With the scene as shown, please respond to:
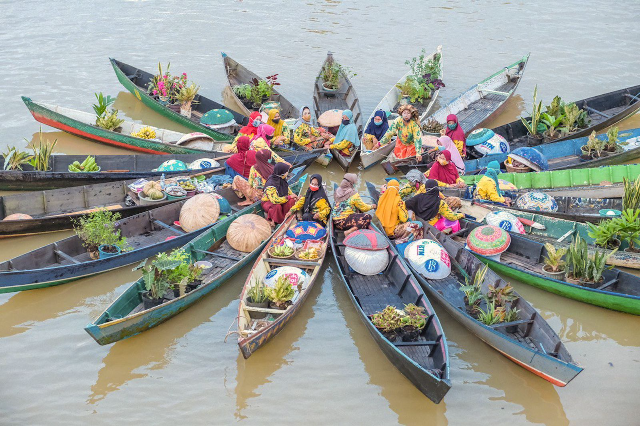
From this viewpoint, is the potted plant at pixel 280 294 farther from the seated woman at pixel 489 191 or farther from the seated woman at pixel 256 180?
the seated woman at pixel 489 191

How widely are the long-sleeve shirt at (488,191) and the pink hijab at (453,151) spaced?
0.97 meters

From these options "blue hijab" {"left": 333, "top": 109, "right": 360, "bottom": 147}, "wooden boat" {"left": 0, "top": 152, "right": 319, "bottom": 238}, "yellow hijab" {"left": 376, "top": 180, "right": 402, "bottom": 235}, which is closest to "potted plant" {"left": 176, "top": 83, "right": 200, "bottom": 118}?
"wooden boat" {"left": 0, "top": 152, "right": 319, "bottom": 238}

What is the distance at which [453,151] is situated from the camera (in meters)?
10.5

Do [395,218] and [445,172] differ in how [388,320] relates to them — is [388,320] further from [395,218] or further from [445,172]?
[445,172]

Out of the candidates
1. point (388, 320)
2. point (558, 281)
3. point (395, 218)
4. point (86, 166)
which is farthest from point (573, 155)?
point (86, 166)

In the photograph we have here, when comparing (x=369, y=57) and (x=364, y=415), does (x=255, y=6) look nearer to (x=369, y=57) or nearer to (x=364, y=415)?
(x=369, y=57)

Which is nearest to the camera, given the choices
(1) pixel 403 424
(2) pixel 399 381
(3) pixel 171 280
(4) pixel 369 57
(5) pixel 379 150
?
(1) pixel 403 424

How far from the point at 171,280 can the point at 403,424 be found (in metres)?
3.18

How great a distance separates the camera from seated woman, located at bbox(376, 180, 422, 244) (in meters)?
8.69

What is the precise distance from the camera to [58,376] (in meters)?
6.72

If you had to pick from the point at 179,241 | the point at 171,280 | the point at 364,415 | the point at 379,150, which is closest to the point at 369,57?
the point at 379,150

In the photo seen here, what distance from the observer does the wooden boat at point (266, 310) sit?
6.67 m

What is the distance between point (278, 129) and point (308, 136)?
601 mm

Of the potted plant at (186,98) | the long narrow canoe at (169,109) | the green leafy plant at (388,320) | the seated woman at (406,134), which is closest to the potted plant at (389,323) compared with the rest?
the green leafy plant at (388,320)
